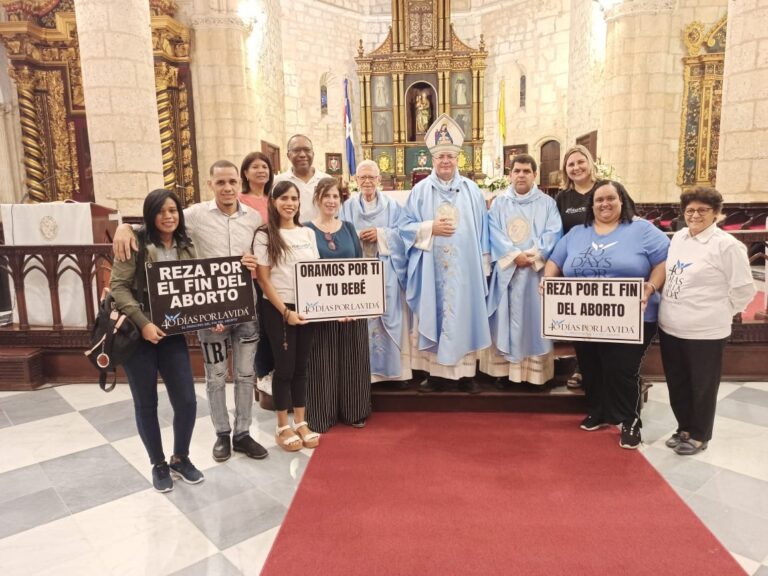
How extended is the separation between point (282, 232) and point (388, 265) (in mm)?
883

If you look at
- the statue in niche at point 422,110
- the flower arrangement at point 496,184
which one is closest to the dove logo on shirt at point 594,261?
the flower arrangement at point 496,184

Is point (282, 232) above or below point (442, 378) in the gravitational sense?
above

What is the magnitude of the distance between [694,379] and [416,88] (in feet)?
41.4

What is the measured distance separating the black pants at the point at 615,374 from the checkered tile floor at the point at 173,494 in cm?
25

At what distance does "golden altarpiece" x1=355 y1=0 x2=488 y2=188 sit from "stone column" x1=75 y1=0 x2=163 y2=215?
8761 mm

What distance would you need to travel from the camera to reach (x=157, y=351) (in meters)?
2.61

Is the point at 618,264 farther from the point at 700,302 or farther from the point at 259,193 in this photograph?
the point at 259,193

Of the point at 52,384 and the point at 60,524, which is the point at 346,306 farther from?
the point at 52,384

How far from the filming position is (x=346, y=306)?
3047 mm

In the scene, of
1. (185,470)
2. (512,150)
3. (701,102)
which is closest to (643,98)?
(701,102)

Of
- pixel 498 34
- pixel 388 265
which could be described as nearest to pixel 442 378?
pixel 388 265

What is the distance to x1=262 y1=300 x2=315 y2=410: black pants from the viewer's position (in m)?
2.95

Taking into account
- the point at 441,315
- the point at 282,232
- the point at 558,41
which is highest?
the point at 558,41

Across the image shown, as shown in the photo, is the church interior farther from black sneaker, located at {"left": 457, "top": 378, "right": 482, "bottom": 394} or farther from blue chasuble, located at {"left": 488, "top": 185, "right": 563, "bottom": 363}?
blue chasuble, located at {"left": 488, "top": 185, "right": 563, "bottom": 363}
